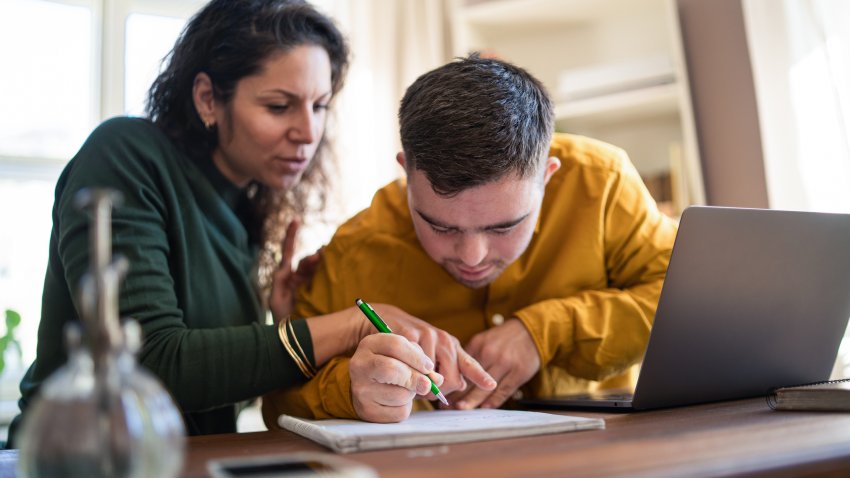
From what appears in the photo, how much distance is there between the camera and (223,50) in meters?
1.56

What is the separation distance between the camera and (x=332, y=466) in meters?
0.66

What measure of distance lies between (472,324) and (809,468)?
850 millimetres

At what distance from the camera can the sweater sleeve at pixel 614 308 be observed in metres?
1.28

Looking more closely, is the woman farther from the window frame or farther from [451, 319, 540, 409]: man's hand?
the window frame

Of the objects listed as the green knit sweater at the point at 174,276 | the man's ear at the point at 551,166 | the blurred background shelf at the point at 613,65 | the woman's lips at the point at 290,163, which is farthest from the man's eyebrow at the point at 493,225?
the blurred background shelf at the point at 613,65

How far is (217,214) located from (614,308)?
764 mm

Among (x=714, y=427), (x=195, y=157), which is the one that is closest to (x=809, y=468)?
(x=714, y=427)

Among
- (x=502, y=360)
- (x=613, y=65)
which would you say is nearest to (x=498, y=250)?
(x=502, y=360)

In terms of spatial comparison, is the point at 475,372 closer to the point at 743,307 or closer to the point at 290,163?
the point at 743,307

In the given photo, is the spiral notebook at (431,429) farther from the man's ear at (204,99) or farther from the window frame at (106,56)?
the window frame at (106,56)

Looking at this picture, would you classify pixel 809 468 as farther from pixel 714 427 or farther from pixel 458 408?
pixel 458 408

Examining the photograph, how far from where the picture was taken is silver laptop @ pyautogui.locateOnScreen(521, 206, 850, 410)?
3.39 feet

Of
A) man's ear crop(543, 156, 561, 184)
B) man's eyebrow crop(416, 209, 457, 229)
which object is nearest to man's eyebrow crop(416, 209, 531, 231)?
man's eyebrow crop(416, 209, 457, 229)

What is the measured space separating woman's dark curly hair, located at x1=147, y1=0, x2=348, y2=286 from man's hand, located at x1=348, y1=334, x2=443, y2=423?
0.71m
